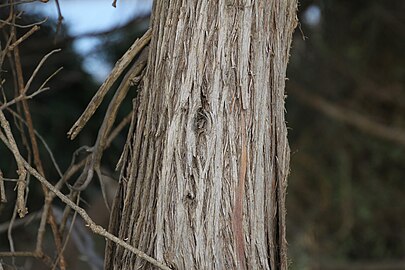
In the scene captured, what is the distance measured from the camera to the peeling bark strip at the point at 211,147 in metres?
1.02

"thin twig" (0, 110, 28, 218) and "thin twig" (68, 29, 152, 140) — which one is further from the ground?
"thin twig" (68, 29, 152, 140)

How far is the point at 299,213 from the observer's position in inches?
144

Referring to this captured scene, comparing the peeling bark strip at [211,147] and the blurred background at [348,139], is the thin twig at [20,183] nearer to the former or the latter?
the peeling bark strip at [211,147]

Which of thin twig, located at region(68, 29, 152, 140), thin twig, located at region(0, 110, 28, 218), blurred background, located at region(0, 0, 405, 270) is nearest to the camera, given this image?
thin twig, located at region(0, 110, 28, 218)

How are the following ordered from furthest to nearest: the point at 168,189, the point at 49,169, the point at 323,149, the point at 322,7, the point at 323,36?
the point at 323,149 → the point at 323,36 → the point at 322,7 → the point at 49,169 → the point at 168,189

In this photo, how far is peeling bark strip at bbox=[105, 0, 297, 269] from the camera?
1.02 metres

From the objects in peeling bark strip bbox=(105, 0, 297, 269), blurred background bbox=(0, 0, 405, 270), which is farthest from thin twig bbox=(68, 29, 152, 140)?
blurred background bbox=(0, 0, 405, 270)

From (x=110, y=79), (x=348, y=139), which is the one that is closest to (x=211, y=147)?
(x=110, y=79)

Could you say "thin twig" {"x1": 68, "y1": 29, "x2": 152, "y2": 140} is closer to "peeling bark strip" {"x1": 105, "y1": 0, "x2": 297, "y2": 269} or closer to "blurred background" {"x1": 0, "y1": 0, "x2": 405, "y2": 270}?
"peeling bark strip" {"x1": 105, "y1": 0, "x2": 297, "y2": 269}

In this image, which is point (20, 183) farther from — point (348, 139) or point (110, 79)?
point (348, 139)

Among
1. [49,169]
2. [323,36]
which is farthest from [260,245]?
[323,36]

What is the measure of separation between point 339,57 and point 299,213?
0.87 meters

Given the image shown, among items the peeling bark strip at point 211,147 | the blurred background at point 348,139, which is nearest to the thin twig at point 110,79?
the peeling bark strip at point 211,147

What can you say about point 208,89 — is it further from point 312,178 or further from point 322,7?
point 312,178
